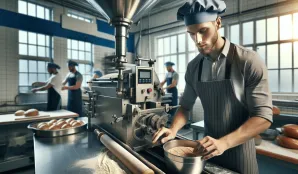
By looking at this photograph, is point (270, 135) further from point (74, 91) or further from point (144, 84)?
point (74, 91)

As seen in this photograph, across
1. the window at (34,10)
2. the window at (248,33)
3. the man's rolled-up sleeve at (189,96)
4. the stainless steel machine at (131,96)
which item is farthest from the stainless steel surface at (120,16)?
the window at (34,10)

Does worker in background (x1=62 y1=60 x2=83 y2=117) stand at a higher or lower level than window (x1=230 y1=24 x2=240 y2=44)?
lower

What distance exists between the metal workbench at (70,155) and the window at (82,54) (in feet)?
16.5

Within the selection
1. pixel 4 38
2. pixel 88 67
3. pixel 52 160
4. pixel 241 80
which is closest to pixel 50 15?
pixel 4 38

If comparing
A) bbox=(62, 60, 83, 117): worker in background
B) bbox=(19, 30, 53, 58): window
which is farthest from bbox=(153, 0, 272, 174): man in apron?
bbox=(19, 30, 53, 58): window

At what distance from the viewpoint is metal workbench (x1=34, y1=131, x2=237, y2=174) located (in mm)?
999

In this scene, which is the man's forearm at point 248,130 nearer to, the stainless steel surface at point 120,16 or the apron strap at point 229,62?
the apron strap at point 229,62

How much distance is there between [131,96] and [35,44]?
536 cm

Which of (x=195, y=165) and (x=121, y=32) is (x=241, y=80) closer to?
(x=195, y=165)

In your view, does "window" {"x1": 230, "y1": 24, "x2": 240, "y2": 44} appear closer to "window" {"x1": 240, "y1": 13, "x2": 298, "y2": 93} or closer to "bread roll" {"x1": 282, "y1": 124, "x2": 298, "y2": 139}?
"window" {"x1": 240, "y1": 13, "x2": 298, "y2": 93}

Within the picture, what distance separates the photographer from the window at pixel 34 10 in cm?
501

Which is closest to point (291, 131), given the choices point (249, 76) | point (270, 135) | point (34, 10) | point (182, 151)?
point (270, 135)

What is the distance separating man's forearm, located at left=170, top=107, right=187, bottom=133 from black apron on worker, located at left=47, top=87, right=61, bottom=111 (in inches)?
132

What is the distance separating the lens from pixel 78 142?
1.49 metres
